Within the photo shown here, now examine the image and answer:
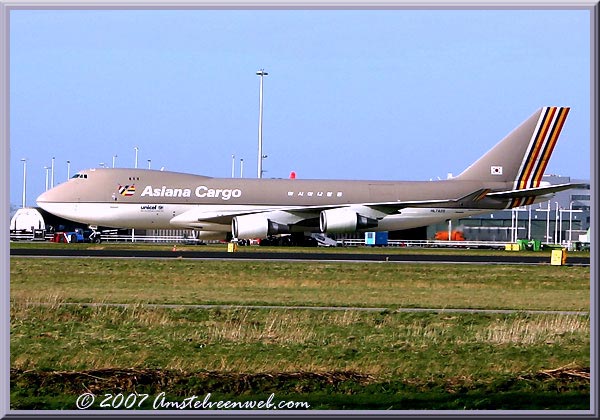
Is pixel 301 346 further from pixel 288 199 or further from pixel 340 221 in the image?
pixel 288 199

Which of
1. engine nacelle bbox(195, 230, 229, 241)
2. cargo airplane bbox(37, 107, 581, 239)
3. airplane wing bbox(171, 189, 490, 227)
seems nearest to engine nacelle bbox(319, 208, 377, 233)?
cargo airplane bbox(37, 107, 581, 239)

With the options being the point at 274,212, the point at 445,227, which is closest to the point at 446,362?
the point at 274,212

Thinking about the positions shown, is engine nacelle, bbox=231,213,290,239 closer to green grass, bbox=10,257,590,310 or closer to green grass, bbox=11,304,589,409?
green grass, bbox=10,257,590,310

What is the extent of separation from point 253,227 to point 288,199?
444 centimetres

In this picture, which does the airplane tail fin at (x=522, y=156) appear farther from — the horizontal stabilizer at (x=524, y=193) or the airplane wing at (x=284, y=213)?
the airplane wing at (x=284, y=213)

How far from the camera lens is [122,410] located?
459 inches

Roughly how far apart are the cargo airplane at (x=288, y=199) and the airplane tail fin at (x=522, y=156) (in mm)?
59

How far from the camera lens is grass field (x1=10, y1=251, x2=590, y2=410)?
13.3m

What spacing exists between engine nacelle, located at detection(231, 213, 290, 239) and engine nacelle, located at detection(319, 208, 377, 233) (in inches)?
96.9

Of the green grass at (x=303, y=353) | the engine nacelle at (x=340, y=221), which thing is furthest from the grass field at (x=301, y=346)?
the engine nacelle at (x=340, y=221)

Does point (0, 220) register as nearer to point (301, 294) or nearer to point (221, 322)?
point (221, 322)

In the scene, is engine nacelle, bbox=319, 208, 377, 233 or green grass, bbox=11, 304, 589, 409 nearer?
green grass, bbox=11, 304, 589, 409

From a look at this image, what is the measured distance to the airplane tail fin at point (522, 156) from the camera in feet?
193

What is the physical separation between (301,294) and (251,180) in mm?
32466
